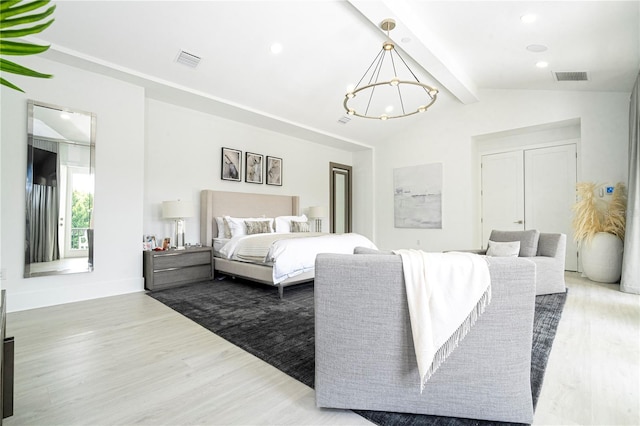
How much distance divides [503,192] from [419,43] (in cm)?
383

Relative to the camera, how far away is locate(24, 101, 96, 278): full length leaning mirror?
11.4 feet

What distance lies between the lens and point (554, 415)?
1618 millimetres

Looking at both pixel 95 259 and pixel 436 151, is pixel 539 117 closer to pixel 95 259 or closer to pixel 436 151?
pixel 436 151

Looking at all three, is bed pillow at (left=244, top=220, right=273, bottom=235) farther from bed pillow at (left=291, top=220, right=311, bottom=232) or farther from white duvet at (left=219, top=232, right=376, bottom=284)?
bed pillow at (left=291, top=220, right=311, bottom=232)

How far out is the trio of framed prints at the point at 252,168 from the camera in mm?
5656

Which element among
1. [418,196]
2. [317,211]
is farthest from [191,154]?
[418,196]

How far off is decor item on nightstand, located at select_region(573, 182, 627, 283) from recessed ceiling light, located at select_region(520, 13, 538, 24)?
9.10 ft

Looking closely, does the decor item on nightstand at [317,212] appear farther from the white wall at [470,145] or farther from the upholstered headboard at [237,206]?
the white wall at [470,145]

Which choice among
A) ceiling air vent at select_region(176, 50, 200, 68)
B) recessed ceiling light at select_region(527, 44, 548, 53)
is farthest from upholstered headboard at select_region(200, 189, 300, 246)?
recessed ceiling light at select_region(527, 44, 548, 53)

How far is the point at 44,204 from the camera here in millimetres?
3553

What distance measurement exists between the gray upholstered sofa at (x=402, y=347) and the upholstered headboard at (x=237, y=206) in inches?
161

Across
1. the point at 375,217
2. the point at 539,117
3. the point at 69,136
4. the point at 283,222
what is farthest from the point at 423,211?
the point at 69,136

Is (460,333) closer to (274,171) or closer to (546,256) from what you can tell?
(546,256)

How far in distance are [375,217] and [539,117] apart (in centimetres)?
381
